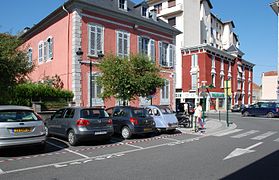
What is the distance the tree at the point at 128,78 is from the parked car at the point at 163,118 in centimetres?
313

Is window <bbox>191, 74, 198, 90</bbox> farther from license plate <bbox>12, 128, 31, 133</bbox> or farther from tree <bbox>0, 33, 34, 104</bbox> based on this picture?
license plate <bbox>12, 128, 31, 133</bbox>

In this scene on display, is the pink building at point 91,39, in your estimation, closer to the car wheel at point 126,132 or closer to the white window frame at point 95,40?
the white window frame at point 95,40

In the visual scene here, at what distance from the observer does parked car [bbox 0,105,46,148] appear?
26.6 feet

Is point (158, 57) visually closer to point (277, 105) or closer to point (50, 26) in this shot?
point (50, 26)

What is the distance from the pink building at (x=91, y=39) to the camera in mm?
22047

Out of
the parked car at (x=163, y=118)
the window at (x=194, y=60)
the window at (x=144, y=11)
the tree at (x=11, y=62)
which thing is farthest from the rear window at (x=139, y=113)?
the window at (x=194, y=60)

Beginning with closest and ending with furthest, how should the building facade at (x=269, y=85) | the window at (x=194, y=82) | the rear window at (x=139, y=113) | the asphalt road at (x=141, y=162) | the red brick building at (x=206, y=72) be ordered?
1. the asphalt road at (x=141, y=162)
2. the rear window at (x=139, y=113)
3. the red brick building at (x=206, y=72)
4. the window at (x=194, y=82)
5. the building facade at (x=269, y=85)

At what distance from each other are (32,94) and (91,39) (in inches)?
279

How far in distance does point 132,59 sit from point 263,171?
12.7 meters

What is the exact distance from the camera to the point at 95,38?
2308 cm

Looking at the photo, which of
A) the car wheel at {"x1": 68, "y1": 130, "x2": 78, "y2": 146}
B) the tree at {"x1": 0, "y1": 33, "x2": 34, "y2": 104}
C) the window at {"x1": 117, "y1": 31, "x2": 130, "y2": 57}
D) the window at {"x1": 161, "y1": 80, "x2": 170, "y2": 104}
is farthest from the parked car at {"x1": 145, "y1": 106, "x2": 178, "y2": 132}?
the window at {"x1": 161, "y1": 80, "x2": 170, "y2": 104}

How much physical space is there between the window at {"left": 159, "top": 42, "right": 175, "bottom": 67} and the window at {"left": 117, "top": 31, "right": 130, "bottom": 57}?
473 cm

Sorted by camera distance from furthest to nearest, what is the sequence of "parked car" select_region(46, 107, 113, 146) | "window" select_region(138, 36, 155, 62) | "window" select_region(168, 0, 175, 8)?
"window" select_region(168, 0, 175, 8) → "window" select_region(138, 36, 155, 62) → "parked car" select_region(46, 107, 113, 146)

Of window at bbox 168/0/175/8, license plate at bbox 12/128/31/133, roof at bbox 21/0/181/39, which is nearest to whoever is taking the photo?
license plate at bbox 12/128/31/133
